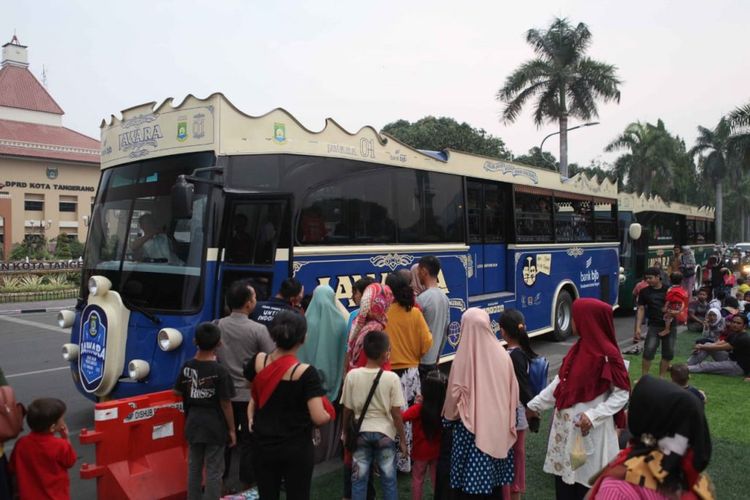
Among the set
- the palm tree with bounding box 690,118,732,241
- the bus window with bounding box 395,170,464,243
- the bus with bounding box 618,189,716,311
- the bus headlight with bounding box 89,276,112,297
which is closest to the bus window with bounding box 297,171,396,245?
the bus window with bounding box 395,170,464,243

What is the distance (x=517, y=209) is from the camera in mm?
9992

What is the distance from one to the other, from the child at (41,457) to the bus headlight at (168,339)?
5.43ft

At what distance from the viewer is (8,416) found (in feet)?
11.0

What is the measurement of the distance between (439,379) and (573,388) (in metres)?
0.86

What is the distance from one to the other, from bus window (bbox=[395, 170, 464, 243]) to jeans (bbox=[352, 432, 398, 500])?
3906 millimetres

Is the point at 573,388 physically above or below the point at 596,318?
below

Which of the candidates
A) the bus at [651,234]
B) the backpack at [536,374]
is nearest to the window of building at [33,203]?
the bus at [651,234]

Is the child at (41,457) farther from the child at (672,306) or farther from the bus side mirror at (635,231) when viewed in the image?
the bus side mirror at (635,231)

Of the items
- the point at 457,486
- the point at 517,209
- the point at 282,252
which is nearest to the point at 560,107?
the point at 517,209

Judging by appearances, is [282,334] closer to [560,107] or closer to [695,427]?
[695,427]

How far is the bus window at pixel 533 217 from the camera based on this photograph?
1005 cm

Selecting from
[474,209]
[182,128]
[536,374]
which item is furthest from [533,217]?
[536,374]

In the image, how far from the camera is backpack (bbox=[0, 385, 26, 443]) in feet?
10.9

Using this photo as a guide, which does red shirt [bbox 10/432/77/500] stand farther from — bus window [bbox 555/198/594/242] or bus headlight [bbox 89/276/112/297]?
bus window [bbox 555/198/594/242]
